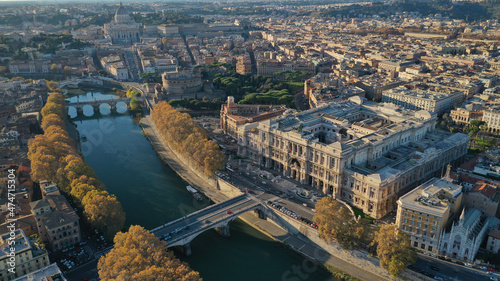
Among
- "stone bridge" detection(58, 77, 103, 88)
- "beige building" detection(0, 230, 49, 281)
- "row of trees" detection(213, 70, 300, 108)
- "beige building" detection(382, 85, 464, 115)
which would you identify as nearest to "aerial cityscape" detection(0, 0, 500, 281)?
"beige building" detection(0, 230, 49, 281)

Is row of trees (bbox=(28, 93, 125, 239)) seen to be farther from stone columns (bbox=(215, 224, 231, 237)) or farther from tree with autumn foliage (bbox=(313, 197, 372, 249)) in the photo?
tree with autumn foliage (bbox=(313, 197, 372, 249))

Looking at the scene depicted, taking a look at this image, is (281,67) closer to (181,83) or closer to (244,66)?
(244,66)

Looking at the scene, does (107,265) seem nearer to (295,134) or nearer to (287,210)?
(287,210)

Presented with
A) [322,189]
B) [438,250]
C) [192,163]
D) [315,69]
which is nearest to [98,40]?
[315,69]

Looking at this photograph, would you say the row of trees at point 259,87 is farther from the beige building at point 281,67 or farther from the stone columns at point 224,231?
the stone columns at point 224,231

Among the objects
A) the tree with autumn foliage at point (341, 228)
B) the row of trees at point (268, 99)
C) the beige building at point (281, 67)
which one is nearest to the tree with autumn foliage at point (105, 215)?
the tree with autumn foliage at point (341, 228)

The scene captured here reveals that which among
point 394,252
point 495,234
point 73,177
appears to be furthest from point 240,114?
point 495,234
